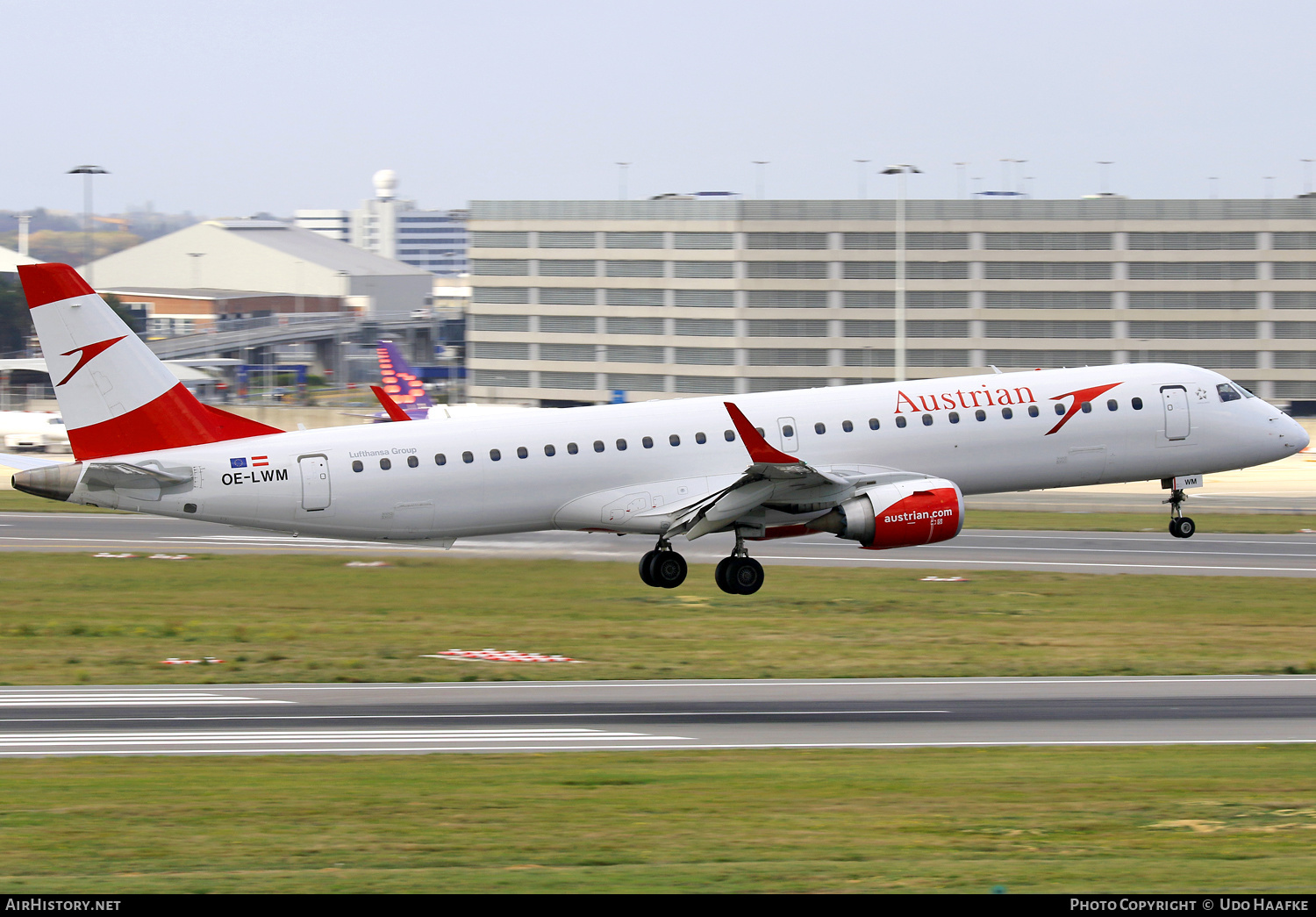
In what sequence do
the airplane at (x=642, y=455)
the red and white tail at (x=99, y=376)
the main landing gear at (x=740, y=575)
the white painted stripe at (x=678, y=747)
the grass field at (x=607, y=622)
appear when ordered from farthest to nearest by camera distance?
the main landing gear at (x=740, y=575)
the grass field at (x=607, y=622)
the airplane at (x=642, y=455)
the red and white tail at (x=99, y=376)
the white painted stripe at (x=678, y=747)

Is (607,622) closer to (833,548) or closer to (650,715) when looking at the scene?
(650,715)

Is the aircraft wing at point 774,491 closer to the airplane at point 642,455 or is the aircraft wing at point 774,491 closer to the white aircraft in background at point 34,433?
the airplane at point 642,455

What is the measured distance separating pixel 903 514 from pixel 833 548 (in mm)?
25384

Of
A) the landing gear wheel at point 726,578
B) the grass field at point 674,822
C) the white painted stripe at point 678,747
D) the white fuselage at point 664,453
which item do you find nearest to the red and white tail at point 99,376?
the white fuselage at point 664,453

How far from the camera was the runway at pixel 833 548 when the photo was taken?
54.6m

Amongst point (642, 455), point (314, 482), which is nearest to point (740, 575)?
point (642, 455)

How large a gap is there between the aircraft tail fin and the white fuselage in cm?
3491

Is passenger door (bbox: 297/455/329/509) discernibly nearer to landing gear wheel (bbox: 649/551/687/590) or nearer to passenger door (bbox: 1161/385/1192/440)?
landing gear wheel (bbox: 649/551/687/590)

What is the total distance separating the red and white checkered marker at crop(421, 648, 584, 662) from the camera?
39531mm

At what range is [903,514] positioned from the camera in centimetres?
3809

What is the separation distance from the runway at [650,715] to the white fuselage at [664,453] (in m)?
4.32

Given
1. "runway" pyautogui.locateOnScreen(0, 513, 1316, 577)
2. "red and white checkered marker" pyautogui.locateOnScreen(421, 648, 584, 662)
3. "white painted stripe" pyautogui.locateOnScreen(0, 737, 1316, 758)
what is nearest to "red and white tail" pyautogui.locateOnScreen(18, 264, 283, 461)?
"red and white checkered marker" pyautogui.locateOnScreen(421, 648, 584, 662)

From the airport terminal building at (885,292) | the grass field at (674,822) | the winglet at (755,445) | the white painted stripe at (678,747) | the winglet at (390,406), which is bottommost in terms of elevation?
the white painted stripe at (678,747)

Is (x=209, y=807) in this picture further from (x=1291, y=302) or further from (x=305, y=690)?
(x=1291, y=302)
